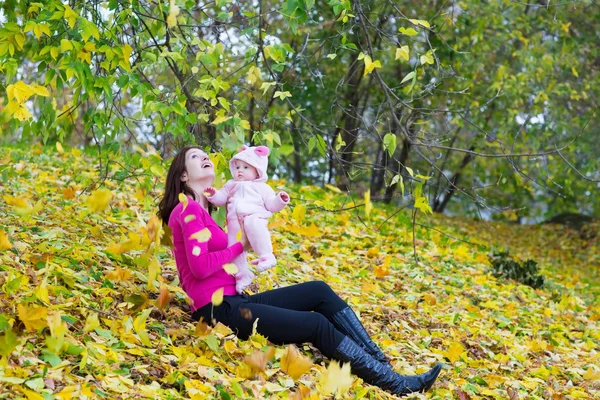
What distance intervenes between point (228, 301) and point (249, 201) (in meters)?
0.51

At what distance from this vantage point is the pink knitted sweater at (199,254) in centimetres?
340

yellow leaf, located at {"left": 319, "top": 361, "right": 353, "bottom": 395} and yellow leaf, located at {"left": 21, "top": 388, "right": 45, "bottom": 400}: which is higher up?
yellow leaf, located at {"left": 319, "top": 361, "right": 353, "bottom": 395}

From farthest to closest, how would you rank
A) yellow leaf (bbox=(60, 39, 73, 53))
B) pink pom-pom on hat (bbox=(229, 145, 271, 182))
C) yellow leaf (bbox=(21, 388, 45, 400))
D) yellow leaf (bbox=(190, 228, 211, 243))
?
pink pom-pom on hat (bbox=(229, 145, 271, 182))
yellow leaf (bbox=(190, 228, 211, 243))
yellow leaf (bbox=(60, 39, 73, 53))
yellow leaf (bbox=(21, 388, 45, 400))

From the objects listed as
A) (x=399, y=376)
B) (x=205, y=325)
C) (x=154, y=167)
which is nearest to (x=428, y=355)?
(x=399, y=376)

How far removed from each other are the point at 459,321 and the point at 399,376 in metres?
1.70

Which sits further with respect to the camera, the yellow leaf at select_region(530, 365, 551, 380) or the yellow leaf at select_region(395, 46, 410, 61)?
the yellow leaf at select_region(530, 365, 551, 380)

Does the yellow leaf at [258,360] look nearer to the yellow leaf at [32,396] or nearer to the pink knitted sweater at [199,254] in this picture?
the pink knitted sweater at [199,254]

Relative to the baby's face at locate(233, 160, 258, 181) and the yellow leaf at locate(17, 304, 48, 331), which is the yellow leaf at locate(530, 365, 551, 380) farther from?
the yellow leaf at locate(17, 304, 48, 331)

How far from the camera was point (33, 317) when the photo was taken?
2850mm

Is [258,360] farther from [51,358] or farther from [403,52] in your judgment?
[403,52]

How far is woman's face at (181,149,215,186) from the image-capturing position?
3.66m

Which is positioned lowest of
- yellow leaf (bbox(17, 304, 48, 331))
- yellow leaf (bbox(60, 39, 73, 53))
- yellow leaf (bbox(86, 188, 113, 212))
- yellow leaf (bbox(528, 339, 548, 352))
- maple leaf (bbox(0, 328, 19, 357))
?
A: yellow leaf (bbox(528, 339, 548, 352))

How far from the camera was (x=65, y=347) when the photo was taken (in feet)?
9.21

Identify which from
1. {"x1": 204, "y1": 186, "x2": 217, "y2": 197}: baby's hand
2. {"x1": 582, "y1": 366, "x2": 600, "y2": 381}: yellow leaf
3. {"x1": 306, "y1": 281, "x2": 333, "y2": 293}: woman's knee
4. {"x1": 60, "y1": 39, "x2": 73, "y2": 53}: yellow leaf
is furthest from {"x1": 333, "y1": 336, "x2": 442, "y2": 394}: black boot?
{"x1": 60, "y1": 39, "x2": 73, "y2": 53}: yellow leaf
